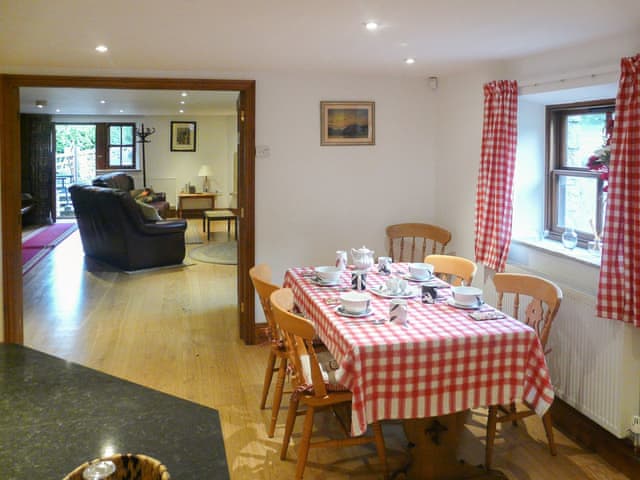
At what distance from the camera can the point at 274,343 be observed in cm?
358

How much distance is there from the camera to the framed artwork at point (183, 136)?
42.5 ft

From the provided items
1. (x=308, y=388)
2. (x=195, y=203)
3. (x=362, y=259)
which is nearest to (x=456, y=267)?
(x=362, y=259)

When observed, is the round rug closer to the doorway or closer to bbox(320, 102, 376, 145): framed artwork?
bbox(320, 102, 376, 145): framed artwork

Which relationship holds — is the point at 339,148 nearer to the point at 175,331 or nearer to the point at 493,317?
the point at 175,331

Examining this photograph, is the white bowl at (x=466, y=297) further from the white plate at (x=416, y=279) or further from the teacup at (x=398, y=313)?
the white plate at (x=416, y=279)

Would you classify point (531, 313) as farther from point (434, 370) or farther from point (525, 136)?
point (525, 136)

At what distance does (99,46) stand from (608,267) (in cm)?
321

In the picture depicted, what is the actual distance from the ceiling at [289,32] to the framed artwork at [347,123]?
1.62 feet

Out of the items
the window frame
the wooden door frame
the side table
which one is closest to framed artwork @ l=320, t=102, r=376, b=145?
the wooden door frame

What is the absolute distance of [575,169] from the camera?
4125mm

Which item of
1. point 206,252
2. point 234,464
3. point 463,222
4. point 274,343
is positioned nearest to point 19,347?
point 234,464

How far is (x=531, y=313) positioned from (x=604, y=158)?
3.30 ft

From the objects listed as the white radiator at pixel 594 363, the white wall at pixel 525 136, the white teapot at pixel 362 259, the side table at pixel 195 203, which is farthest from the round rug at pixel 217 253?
the white radiator at pixel 594 363

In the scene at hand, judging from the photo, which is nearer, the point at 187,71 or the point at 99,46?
the point at 99,46
